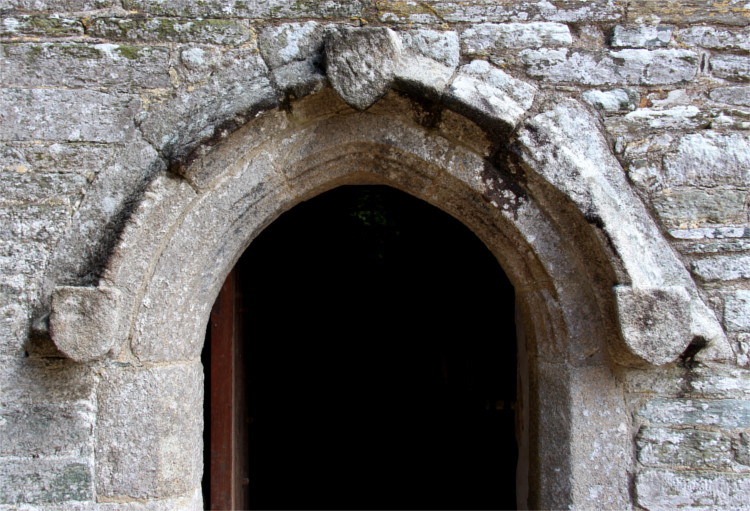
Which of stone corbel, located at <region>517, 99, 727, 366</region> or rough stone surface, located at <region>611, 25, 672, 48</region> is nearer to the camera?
stone corbel, located at <region>517, 99, 727, 366</region>

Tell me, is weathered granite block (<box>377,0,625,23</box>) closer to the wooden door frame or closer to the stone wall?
the stone wall

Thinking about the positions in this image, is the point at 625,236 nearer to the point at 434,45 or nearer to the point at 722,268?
the point at 722,268

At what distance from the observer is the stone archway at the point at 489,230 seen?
2.17 meters

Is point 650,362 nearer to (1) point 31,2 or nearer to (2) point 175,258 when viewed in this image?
(2) point 175,258

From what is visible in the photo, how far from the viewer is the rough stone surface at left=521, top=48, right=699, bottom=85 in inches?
90.3

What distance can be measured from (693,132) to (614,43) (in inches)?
17.2

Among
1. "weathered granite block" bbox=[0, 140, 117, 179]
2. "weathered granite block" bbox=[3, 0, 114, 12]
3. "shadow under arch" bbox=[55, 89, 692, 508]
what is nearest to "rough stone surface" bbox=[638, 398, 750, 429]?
"shadow under arch" bbox=[55, 89, 692, 508]

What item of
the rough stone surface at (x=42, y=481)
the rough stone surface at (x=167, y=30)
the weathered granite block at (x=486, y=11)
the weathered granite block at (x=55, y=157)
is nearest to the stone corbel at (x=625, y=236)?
the weathered granite block at (x=486, y=11)

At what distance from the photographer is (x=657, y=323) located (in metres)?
2.14

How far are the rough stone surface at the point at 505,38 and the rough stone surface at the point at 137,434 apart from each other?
5.32ft

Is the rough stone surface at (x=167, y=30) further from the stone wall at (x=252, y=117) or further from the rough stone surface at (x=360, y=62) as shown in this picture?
the rough stone surface at (x=360, y=62)

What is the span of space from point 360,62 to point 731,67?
1379mm

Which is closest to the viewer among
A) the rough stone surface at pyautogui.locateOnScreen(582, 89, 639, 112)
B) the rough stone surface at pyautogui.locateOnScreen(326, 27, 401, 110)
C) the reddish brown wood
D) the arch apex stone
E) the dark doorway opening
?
the arch apex stone

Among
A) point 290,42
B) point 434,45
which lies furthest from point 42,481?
point 434,45
